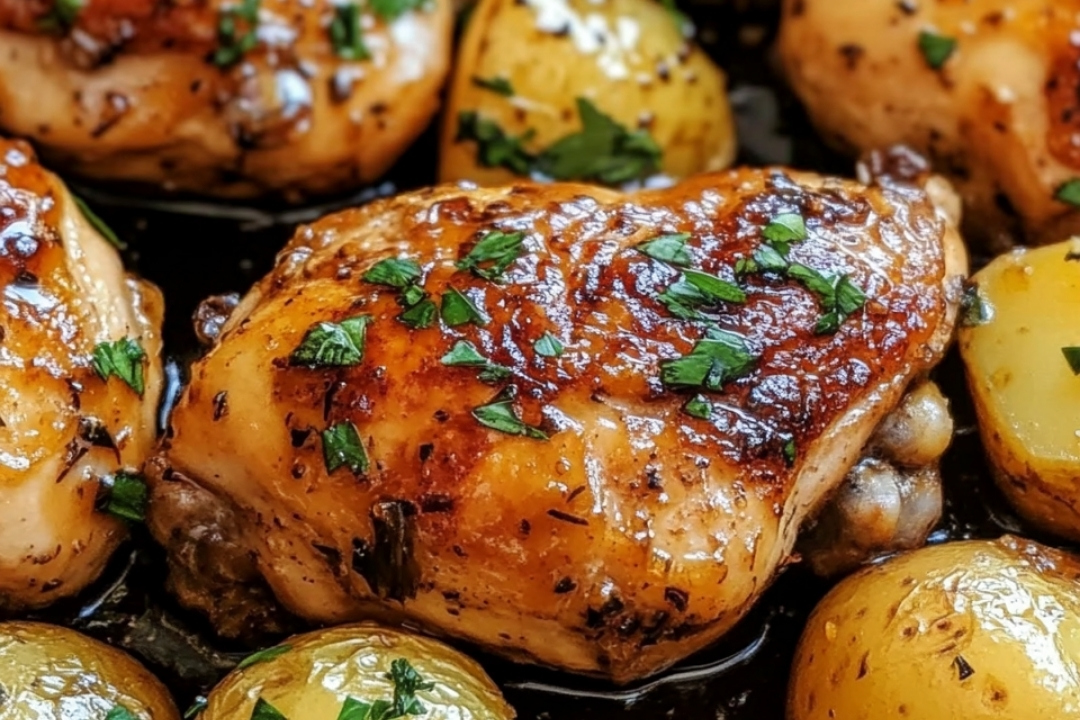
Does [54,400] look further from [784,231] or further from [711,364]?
[784,231]

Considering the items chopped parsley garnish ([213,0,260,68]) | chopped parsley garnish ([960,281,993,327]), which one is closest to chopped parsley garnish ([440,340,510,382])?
chopped parsley garnish ([960,281,993,327])

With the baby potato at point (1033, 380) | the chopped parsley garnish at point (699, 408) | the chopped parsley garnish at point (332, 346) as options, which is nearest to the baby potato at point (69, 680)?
the chopped parsley garnish at point (332, 346)

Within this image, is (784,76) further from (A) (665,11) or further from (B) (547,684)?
(B) (547,684)

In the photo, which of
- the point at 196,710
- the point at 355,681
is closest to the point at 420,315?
the point at 355,681

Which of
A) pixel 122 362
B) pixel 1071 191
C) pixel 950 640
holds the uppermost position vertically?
pixel 1071 191

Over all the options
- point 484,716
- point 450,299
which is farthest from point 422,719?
point 450,299

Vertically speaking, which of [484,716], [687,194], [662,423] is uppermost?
[687,194]
